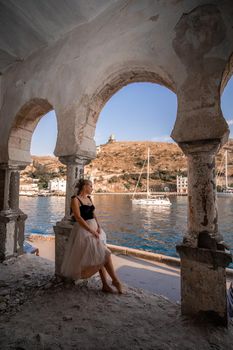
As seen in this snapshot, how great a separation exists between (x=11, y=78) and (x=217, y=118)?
14.5ft

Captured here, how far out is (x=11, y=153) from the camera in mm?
4395

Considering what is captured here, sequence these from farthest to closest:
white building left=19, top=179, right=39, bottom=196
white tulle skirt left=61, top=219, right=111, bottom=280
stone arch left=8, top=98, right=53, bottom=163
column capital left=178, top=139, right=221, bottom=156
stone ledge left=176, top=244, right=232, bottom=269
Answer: white building left=19, top=179, right=39, bottom=196
stone arch left=8, top=98, right=53, bottom=163
white tulle skirt left=61, top=219, right=111, bottom=280
column capital left=178, top=139, right=221, bottom=156
stone ledge left=176, top=244, right=232, bottom=269

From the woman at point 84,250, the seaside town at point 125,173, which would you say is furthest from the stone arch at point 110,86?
the seaside town at point 125,173

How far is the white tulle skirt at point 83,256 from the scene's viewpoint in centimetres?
280

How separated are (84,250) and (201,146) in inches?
78.8

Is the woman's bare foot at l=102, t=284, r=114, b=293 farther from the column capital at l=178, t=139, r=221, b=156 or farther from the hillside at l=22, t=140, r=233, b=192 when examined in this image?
the hillside at l=22, t=140, r=233, b=192

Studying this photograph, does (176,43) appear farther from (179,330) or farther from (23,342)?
(23,342)

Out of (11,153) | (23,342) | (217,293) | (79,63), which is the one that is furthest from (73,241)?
(79,63)

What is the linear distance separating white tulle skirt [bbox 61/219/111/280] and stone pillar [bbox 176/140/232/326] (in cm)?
108

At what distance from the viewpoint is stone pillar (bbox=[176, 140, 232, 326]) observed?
7.14 feet

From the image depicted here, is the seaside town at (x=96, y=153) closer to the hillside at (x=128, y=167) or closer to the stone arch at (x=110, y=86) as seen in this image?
the stone arch at (x=110, y=86)

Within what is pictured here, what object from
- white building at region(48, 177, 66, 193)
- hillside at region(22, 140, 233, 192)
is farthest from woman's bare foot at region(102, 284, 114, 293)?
white building at region(48, 177, 66, 193)

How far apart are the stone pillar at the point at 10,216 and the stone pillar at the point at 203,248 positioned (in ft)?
11.6

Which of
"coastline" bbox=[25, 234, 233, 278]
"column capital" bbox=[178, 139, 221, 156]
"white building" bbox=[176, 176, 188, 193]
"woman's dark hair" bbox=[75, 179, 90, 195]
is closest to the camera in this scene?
"column capital" bbox=[178, 139, 221, 156]
